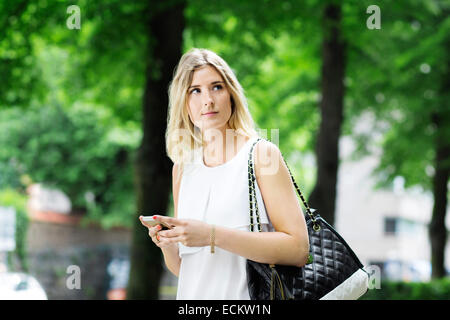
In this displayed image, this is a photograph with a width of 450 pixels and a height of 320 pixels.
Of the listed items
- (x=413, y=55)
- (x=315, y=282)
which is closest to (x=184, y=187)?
(x=315, y=282)

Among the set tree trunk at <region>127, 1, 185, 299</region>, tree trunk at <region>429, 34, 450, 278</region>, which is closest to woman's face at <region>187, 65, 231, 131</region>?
tree trunk at <region>127, 1, 185, 299</region>

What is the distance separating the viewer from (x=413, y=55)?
10328 millimetres

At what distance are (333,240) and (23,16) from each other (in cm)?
716

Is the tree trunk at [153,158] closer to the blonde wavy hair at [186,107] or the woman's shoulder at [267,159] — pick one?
the blonde wavy hair at [186,107]

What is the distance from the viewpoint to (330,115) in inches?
388

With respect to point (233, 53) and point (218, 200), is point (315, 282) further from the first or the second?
point (233, 53)

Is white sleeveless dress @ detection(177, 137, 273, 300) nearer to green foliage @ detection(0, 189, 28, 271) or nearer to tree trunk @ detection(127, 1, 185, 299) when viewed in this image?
tree trunk @ detection(127, 1, 185, 299)

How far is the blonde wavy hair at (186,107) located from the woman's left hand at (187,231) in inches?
19.1

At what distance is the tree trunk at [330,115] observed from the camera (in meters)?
9.52

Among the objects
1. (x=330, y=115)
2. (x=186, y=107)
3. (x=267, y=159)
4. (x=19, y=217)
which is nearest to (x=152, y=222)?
(x=267, y=159)

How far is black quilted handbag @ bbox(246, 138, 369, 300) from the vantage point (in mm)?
1960

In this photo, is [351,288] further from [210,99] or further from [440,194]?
[440,194]

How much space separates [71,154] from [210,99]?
73.1 ft

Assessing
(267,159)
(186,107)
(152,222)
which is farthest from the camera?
(186,107)
